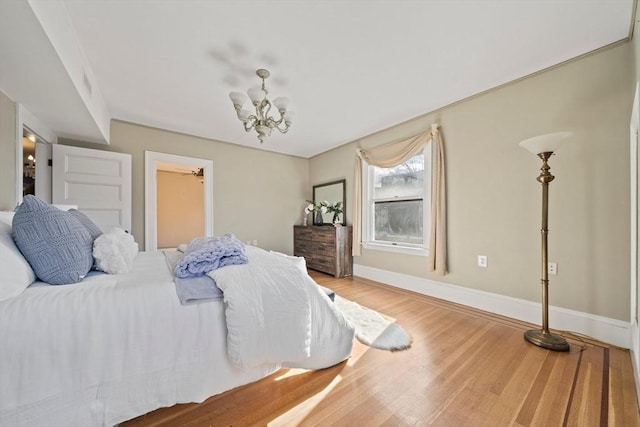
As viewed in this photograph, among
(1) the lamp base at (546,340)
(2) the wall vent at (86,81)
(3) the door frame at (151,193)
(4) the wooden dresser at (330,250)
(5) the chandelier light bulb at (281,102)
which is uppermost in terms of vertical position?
(2) the wall vent at (86,81)

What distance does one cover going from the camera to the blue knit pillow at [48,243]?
3.55ft

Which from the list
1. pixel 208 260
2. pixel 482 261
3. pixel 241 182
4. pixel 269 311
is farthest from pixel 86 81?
pixel 482 261

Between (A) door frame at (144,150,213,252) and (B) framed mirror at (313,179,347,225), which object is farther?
(B) framed mirror at (313,179,347,225)

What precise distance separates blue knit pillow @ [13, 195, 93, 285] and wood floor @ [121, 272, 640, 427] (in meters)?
0.81

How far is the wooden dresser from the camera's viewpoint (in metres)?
3.88

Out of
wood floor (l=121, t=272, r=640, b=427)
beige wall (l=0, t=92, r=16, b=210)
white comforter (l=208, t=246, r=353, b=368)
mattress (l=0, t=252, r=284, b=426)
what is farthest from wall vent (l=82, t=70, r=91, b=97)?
wood floor (l=121, t=272, r=640, b=427)

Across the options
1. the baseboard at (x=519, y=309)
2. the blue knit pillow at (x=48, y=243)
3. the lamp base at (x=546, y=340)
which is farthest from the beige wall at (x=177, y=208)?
the lamp base at (x=546, y=340)

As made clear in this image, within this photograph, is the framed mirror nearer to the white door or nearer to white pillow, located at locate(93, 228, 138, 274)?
the white door

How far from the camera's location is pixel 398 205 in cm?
352

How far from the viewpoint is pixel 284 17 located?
1605mm

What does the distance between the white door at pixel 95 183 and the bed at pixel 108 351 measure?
7.11ft

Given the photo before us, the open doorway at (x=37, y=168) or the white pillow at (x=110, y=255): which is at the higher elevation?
the open doorway at (x=37, y=168)

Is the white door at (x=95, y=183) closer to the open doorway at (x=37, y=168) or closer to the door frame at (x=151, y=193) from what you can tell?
the open doorway at (x=37, y=168)

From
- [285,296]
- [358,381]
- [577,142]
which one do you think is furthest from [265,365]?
[577,142]
